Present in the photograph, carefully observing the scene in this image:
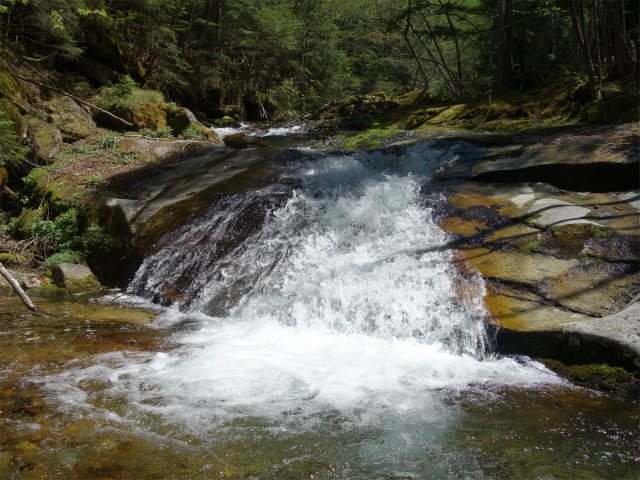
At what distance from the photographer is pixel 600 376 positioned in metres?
3.71

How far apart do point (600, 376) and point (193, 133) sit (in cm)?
1299

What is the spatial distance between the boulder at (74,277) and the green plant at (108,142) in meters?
4.92

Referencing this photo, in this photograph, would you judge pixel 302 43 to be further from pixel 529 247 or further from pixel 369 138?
pixel 529 247

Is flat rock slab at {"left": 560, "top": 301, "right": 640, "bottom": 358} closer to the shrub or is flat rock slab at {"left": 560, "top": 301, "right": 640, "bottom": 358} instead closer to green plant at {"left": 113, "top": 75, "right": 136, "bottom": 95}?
the shrub

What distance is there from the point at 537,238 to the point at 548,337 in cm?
207

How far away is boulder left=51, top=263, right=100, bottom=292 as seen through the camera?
7.42 metres

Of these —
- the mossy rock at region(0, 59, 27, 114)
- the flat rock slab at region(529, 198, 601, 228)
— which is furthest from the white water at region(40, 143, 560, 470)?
the mossy rock at region(0, 59, 27, 114)

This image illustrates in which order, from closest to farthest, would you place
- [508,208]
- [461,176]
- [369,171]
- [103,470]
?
[103,470], [508,208], [461,176], [369,171]

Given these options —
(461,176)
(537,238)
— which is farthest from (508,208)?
(461,176)

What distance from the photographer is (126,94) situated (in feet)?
49.0

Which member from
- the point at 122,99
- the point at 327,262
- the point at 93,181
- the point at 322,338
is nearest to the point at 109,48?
the point at 122,99

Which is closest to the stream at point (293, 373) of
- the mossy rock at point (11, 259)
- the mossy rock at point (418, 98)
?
the mossy rock at point (11, 259)

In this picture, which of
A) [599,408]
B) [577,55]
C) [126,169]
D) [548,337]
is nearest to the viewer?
[599,408]

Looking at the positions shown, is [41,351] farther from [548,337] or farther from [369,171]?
[369,171]
